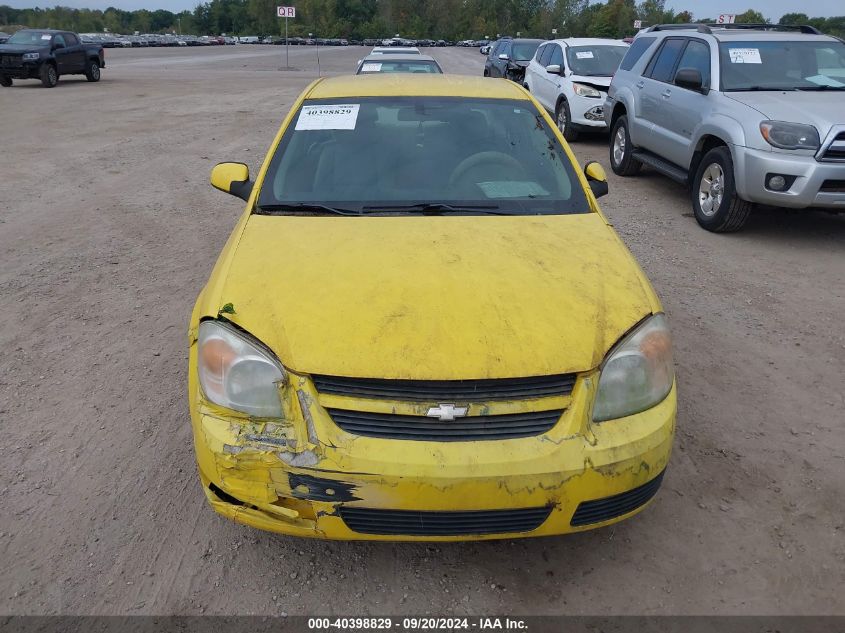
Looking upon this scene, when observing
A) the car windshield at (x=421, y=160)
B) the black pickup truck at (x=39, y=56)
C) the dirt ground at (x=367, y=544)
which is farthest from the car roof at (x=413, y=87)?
the black pickup truck at (x=39, y=56)

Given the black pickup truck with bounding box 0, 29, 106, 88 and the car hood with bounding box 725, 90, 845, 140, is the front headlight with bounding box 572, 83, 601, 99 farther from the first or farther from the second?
the black pickup truck with bounding box 0, 29, 106, 88

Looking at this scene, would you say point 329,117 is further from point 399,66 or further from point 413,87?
point 399,66

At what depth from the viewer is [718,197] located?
684 centimetres

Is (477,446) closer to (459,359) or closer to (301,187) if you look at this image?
(459,359)

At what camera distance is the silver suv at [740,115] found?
605 centimetres

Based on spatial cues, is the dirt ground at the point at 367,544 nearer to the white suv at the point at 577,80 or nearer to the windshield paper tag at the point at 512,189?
the windshield paper tag at the point at 512,189

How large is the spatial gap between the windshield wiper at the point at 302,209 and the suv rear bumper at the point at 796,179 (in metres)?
4.69

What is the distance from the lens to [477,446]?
7.12ft

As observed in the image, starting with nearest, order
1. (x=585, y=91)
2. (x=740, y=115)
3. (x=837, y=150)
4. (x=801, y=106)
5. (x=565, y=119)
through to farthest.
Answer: (x=837, y=150)
(x=801, y=106)
(x=740, y=115)
(x=585, y=91)
(x=565, y=119)

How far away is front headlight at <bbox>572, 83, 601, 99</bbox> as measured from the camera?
37.4 ft

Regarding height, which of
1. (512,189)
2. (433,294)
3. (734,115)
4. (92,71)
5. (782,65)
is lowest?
(433,294)

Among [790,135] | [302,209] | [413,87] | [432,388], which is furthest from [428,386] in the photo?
[790,135]

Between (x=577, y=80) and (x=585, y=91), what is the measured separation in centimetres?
39

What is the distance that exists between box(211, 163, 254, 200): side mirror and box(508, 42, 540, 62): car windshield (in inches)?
648
